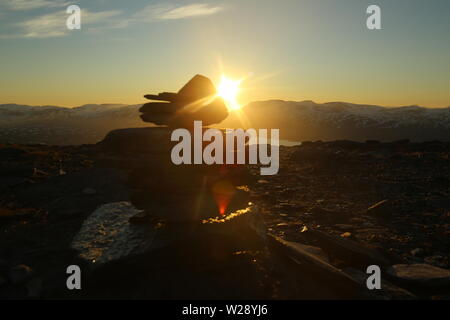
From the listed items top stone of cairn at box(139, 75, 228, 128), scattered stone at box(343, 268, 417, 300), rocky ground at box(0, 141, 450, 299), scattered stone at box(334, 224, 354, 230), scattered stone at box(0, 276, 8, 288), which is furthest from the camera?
top stone of cairn at box(139, 75, 228, 128)

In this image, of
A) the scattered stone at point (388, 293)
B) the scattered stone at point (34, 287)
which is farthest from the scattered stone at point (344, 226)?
the scattered stone at point (34, 287)

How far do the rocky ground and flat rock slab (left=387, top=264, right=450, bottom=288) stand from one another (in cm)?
5

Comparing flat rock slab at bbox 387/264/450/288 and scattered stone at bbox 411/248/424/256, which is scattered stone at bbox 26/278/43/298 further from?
scattered stone at bbox 411/248/424/256

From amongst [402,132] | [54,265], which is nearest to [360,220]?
[54,265]

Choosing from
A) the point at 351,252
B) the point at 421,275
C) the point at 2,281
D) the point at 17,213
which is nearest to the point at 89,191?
the point at 17,213

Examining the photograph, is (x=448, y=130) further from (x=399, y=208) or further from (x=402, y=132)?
(x=399, y=208)

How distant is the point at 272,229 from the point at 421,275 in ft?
15.6

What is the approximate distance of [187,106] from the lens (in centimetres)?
1438

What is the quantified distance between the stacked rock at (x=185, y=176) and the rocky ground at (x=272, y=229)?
114cm

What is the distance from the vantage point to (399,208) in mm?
13969

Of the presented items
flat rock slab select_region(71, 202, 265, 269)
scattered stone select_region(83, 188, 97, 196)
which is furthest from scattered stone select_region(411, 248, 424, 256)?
scattered stone select_region(83, 188, 97, 196)

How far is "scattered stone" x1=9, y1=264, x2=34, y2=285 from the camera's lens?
6.86m

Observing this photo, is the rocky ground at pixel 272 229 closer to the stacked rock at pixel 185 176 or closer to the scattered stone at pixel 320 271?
the scattered stone at pixel 320 271

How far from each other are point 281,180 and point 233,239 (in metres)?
14.6
